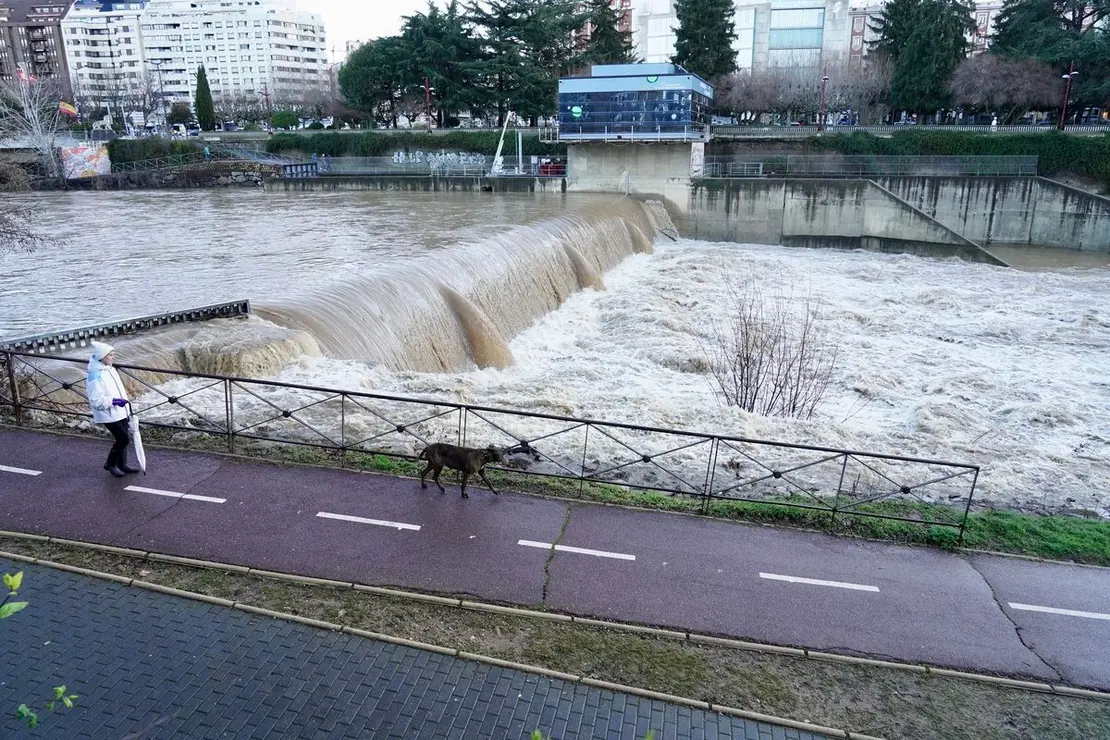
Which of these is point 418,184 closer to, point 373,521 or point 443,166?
point 443,166

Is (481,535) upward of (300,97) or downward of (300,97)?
downward

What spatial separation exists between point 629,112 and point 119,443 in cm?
3395

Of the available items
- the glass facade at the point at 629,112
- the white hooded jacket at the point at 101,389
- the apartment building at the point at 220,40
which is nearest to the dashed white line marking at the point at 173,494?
the white hooded jacket at the point at 101,389

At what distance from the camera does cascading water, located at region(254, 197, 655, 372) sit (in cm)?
1444

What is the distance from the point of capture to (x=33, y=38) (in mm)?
119938

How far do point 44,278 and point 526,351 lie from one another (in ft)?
45.0

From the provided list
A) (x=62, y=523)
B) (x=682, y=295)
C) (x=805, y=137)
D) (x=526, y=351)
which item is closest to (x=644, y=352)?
(x=526, y=351)

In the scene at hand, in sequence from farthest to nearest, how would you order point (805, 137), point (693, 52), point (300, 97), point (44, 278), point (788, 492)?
point (300, 97) → point (693, 52) → point (805, 137) → point (44, 278) → point (788, 492)

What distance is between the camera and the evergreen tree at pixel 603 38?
177ft

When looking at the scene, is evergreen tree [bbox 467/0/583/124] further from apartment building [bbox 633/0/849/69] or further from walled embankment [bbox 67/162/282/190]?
apartment building [bbox 633/0/849/69]

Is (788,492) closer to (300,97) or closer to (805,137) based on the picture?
(805,137)

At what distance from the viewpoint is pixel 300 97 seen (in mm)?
98938

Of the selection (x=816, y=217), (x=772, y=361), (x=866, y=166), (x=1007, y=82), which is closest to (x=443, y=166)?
(x=816, y=217)

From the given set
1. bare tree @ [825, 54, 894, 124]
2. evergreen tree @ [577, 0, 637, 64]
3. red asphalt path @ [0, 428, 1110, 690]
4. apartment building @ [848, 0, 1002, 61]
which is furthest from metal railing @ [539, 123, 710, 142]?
apartment building @ [848, 0, 1002, 61]
